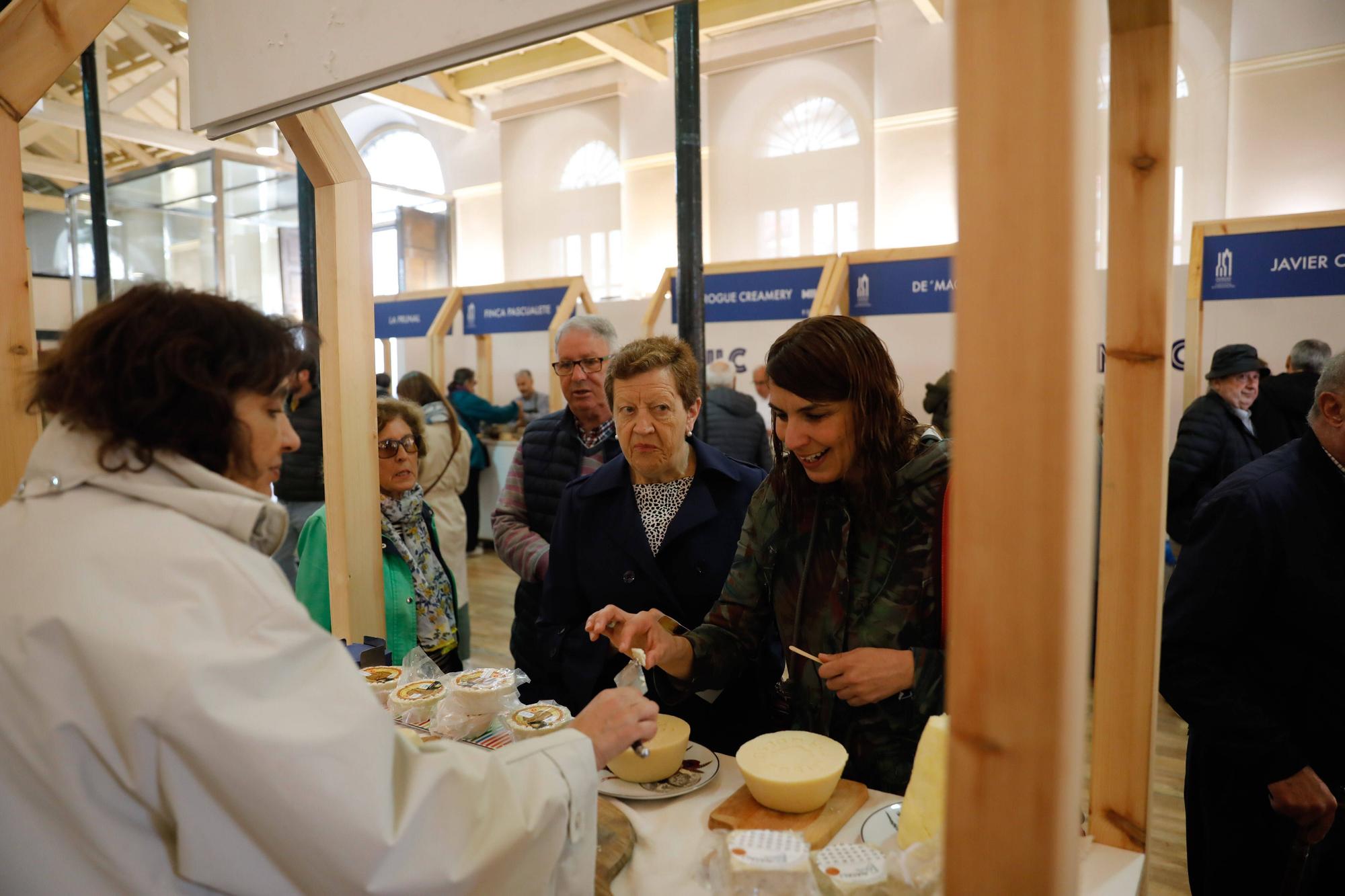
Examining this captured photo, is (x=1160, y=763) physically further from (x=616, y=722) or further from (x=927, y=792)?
(x=616, y=722)

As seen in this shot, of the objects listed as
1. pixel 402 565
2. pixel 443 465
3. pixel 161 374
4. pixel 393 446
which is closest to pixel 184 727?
pixel 161 374

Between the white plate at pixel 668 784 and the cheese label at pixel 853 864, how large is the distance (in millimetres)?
340

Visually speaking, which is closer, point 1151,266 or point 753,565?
point 1151,266

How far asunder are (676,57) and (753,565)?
1866 millimetres

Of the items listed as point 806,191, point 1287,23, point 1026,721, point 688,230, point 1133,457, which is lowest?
point 1026,721

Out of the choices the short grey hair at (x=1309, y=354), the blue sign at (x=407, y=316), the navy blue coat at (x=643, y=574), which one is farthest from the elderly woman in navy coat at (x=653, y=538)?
the blue sign at (x=407, y=316)

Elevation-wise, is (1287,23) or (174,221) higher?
(1287,23)

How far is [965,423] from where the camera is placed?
697 millimetres

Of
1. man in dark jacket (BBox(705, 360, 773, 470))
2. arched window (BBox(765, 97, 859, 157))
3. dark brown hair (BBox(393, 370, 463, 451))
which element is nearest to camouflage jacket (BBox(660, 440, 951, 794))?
dark brown hair (BBox(393, 370, 463, 451))

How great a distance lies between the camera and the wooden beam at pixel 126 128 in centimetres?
1094

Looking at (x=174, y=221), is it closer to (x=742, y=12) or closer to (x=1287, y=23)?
(x=742, y=12)

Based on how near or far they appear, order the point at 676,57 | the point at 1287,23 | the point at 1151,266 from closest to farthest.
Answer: the point at 1151,266 < the point at 676,57 < the point at 1287,23

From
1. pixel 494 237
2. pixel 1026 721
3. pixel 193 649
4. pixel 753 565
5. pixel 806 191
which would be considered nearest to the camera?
pixel 1026 721

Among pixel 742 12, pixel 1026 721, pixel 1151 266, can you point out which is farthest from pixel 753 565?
pixel 742 12
